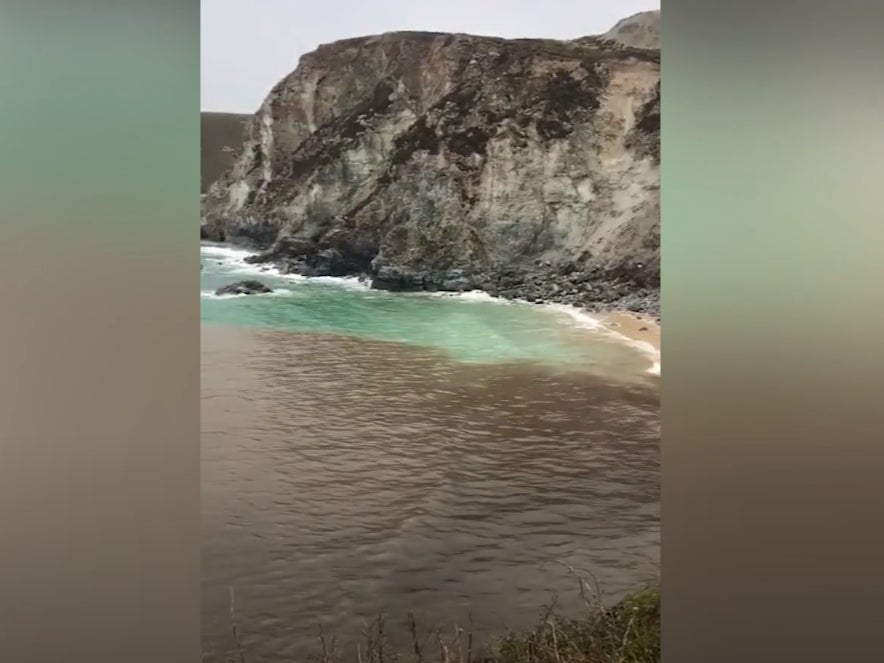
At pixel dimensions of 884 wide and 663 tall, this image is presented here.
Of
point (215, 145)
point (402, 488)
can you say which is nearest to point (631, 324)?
point (402, 488)

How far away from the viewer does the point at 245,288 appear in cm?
188

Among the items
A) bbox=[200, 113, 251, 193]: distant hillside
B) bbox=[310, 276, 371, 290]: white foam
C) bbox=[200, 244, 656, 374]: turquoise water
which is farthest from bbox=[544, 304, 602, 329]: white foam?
bbox=[200, 113, 251, 193]: distant hillside

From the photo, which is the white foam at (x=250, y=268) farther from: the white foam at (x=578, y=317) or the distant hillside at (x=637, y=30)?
the distant hillside at (x=637, y=30)

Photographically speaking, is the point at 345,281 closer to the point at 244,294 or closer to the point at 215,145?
the point at 244,294

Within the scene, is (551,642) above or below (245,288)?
below

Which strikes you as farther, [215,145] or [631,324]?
[631,324]

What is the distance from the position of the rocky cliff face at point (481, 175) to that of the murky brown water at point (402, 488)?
0.22 meters

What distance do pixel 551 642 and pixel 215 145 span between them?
131cm

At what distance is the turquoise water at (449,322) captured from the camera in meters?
1.91

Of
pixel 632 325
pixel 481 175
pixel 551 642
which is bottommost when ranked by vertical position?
pixel 551 642

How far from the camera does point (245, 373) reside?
6.06ft
